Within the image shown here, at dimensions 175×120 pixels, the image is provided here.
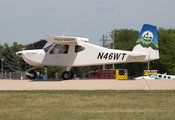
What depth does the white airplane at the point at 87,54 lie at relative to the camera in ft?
66.8

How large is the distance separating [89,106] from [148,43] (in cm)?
1124

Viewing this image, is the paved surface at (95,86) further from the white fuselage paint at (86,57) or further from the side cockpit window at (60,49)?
the side cockpit window at (60,49)

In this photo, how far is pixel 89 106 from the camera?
1070 centimetres

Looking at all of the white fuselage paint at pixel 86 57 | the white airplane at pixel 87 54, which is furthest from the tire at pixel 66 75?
the white fuselage paint at pixel 86 57

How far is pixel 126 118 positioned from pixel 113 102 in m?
2.80

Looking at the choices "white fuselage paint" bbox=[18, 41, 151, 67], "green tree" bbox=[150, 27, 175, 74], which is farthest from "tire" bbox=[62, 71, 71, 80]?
"green tree" bbox=[150, 27, 175, 74]

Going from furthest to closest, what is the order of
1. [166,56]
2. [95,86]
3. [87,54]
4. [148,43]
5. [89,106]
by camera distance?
[166,56], [148,43], [87,54], [95,86], [89,106]

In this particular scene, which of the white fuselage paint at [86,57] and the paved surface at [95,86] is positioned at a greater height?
the white fuselage paint at [86,57]

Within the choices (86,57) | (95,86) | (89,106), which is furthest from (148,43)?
(89,106)

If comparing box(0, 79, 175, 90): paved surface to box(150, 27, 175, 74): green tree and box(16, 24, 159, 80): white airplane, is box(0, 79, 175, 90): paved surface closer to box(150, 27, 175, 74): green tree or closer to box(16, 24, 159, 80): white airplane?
box(16, 24, 159, 80): white airplane

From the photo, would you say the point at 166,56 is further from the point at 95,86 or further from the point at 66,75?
the point at 95,86

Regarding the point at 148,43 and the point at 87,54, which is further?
the point at 148,43

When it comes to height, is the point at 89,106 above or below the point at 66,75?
below

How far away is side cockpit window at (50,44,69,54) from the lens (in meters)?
20.4
